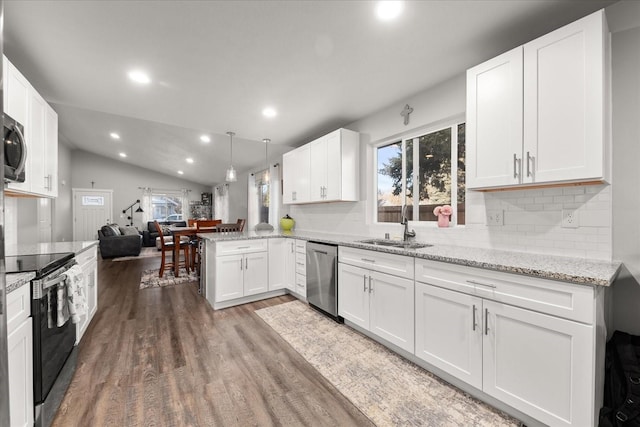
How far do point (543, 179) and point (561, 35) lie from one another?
84 centimetres

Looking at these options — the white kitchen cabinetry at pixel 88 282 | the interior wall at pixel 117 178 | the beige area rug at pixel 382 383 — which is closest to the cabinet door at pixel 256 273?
the beige area rug at pixel 382 383

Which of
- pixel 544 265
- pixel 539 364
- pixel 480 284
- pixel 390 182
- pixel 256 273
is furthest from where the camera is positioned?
pixel 256 273

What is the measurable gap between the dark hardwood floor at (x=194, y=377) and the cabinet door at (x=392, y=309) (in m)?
0.66

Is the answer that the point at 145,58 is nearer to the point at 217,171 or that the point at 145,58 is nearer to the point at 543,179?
the point at 543,179

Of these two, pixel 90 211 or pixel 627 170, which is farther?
pixel 90 211

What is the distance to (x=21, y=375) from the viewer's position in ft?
4.18

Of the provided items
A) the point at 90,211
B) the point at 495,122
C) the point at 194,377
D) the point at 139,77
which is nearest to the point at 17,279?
the point at 194,377

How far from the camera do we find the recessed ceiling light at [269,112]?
3.27 m

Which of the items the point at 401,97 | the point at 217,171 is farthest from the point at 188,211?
the point at 401,97

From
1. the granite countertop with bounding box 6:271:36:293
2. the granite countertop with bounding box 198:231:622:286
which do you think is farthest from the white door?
the granite countertop with bounding box 198:231:622:286

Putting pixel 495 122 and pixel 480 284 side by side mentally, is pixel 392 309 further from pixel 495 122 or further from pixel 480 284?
pixel 495 122

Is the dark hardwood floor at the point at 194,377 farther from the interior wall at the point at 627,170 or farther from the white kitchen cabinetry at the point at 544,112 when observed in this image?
the white kitchen cabinetry at the point at 544,112

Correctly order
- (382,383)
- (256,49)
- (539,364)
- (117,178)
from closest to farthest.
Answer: (539,364), (382,383), (256,49), (117,178)

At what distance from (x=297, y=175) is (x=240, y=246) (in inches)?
54.3
